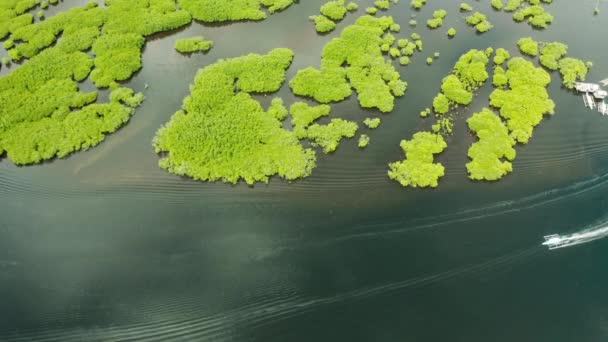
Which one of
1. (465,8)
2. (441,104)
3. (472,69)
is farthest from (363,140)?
(465,8)

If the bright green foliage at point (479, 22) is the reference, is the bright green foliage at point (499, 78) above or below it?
below

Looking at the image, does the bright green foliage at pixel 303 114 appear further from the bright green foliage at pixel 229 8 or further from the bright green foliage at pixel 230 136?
the bright green foliage at pixel 229 8

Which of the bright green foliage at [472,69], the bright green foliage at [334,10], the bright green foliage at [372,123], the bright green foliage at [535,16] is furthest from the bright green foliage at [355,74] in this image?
the bright green foliage at [535,16]

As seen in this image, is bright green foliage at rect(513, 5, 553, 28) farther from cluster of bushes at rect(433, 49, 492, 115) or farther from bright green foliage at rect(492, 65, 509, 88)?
bright green foliage at rect(492, 65, 509, 88)

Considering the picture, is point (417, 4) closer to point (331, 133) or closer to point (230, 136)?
point (331, 133)

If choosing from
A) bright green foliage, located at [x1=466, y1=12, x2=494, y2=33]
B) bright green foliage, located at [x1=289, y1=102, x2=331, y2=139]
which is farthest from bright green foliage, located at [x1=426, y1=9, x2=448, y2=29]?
bright green foliage, located at [x1=289, y1=102, x2=331, y2=139]

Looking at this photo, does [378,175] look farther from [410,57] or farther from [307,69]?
[410,57]
